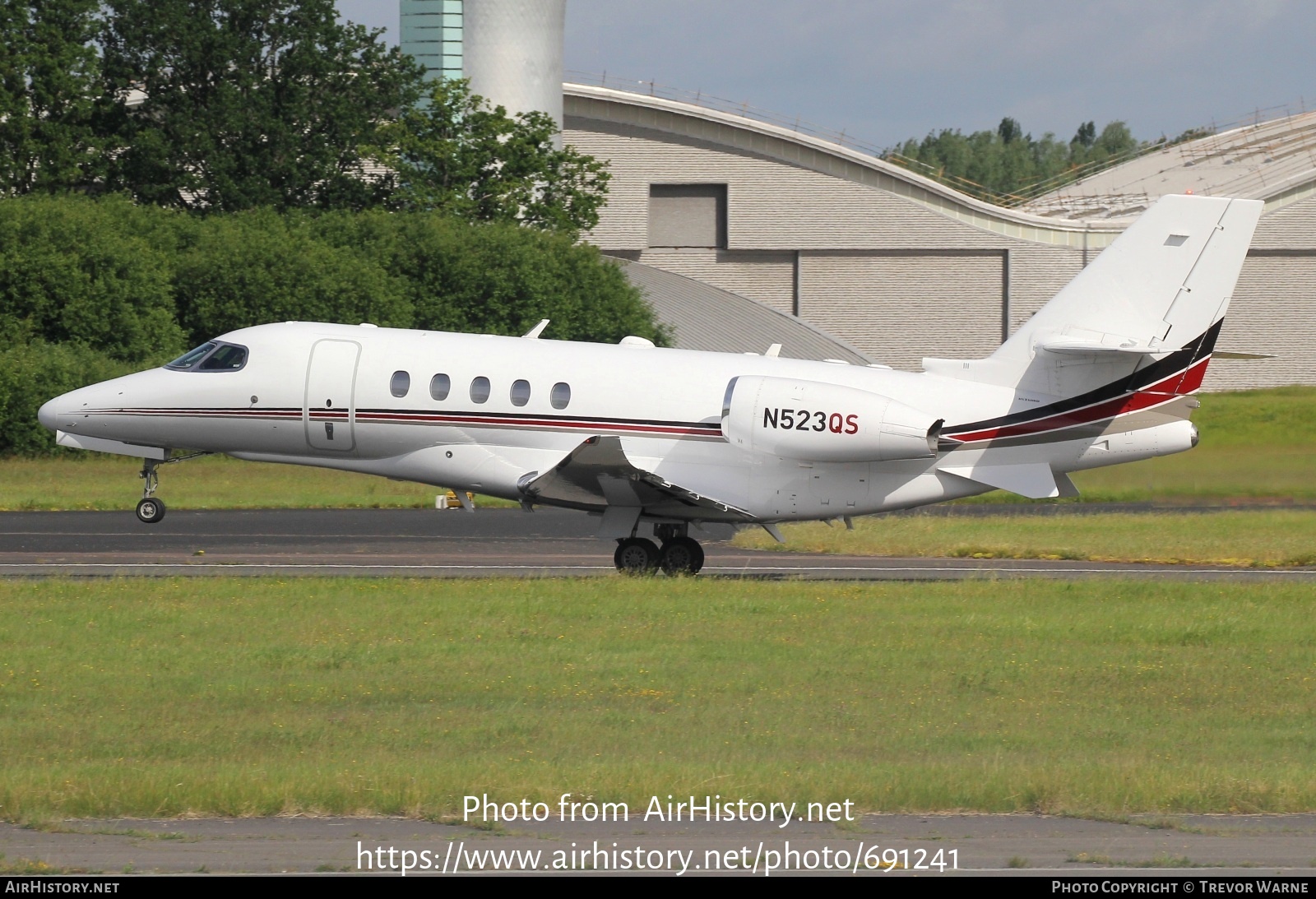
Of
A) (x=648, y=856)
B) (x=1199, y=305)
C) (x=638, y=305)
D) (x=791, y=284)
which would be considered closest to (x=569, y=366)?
(x=1199, y=305)

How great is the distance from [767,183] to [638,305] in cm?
1572

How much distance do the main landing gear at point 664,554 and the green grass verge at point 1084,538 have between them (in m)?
5.29

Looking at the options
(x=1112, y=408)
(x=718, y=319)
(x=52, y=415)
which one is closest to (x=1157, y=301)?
(x=1112, y=408)

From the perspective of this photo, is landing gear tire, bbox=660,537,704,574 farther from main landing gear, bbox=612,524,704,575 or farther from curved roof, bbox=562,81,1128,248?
curved roof, bbox=562,81,1128,248

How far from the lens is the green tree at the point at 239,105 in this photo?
6438 cm

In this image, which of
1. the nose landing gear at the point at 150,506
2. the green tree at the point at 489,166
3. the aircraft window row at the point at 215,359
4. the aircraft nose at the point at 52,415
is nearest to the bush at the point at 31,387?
the aircraft nose at the point at 52,415

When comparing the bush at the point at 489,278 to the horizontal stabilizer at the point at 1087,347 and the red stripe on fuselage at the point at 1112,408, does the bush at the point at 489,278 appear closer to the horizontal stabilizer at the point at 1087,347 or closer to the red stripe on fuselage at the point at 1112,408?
the red stripe on fuselage at the point at 1112,408

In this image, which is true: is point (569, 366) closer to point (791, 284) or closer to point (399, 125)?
point (399, 125)

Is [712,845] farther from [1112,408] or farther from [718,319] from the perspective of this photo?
[718,319]

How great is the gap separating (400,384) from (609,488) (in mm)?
3204

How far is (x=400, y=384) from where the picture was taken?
72.2ft

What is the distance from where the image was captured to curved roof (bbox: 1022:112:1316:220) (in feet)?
241

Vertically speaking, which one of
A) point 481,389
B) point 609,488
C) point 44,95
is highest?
point 44,95

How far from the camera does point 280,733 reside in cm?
1210
